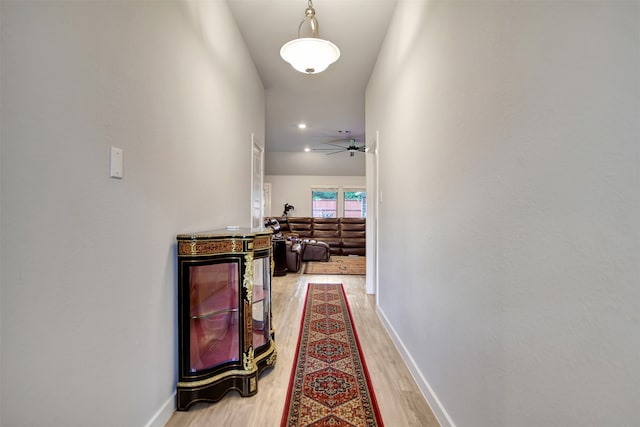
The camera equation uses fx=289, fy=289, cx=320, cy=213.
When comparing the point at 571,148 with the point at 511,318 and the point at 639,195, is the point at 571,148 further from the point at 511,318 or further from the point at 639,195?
the point at 511,318

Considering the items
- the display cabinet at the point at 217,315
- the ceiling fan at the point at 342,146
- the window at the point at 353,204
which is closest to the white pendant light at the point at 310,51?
the display cabinet at the point at 217,315

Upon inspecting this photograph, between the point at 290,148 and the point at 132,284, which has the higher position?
the point at 290,148

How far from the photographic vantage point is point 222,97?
7.95 feet

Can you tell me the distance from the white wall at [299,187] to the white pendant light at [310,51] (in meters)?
7.03

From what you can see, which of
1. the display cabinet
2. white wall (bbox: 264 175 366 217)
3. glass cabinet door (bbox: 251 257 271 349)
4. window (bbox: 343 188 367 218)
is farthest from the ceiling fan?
the display cabinet

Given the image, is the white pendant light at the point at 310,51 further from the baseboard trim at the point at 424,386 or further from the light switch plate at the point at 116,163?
the baseboard trim at the point at 424,386

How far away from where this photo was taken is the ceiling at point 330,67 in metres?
2.54

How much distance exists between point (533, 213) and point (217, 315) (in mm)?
1731

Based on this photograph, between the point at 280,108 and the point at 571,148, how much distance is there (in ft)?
16.1

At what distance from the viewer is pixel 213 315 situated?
1.81 metres

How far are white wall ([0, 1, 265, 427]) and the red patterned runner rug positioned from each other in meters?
0.74

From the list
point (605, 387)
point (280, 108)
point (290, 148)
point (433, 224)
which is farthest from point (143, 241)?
point (290, 148)

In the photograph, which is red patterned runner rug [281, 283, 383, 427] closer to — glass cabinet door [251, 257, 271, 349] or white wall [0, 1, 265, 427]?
glass cabinet door [251, 257, 271, 349]

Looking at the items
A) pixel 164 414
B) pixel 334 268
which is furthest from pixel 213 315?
pixel 334 268
